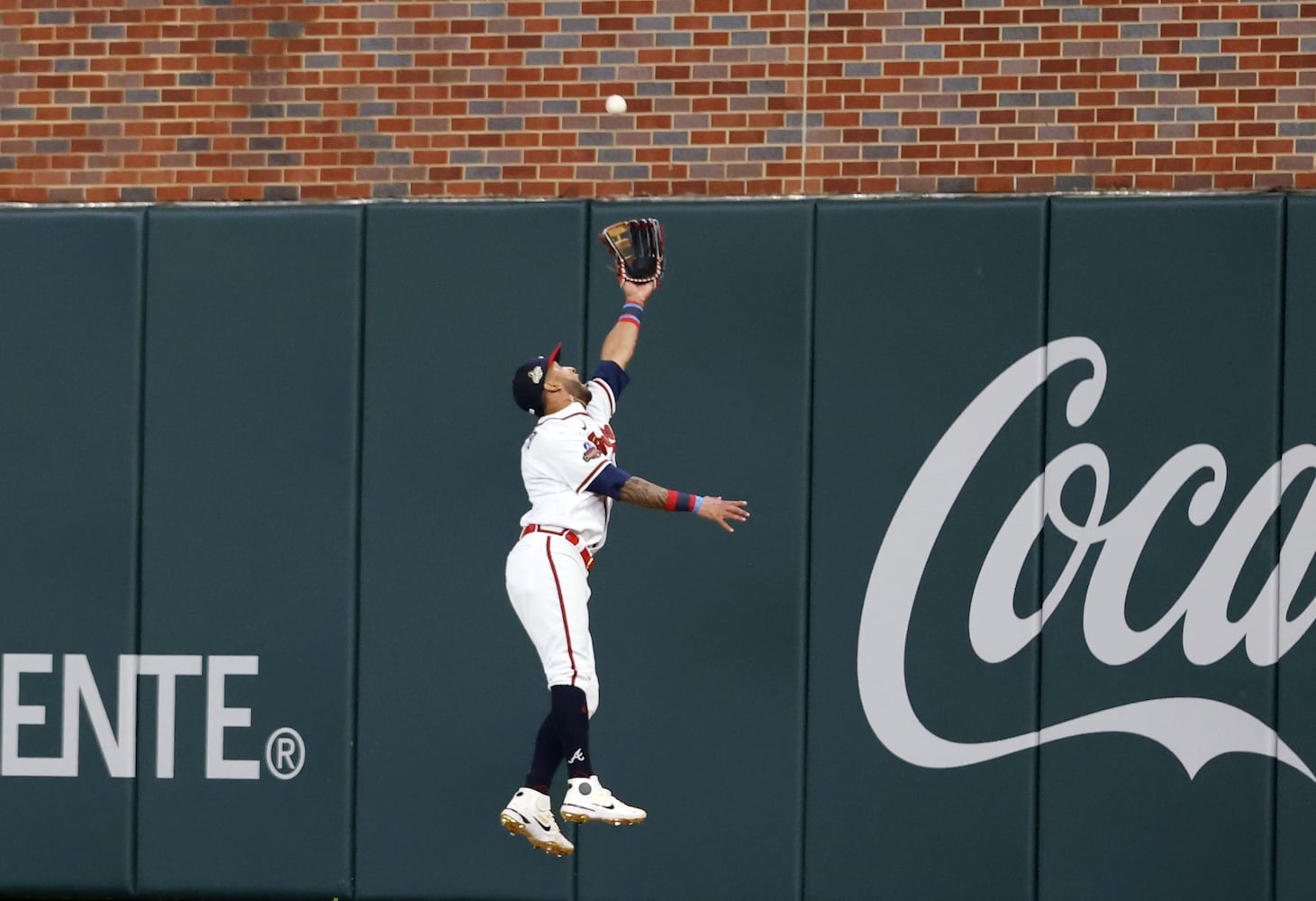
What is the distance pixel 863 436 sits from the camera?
6836mm

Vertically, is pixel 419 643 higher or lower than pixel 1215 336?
lower

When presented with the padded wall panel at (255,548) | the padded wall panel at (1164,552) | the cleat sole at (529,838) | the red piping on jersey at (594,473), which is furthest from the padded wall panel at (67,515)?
the padded wall panel at (1164,552)

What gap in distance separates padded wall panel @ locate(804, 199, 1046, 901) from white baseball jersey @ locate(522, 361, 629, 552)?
84 cm

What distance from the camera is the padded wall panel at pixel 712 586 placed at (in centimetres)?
683

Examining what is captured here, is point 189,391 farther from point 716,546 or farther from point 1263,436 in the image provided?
point 1263,436

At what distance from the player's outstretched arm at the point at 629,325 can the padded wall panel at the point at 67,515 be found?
199 cm

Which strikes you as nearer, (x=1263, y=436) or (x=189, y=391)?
(x=1263, y=436)

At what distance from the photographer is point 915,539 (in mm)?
6805

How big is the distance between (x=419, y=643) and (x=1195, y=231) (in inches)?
136

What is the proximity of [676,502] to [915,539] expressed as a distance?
103cm

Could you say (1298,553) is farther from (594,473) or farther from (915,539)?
(594,473)

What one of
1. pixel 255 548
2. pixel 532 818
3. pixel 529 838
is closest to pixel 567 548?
pixel 532 818

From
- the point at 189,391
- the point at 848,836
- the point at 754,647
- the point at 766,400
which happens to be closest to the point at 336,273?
the point at 189,391

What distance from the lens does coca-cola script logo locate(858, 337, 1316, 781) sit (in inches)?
262
